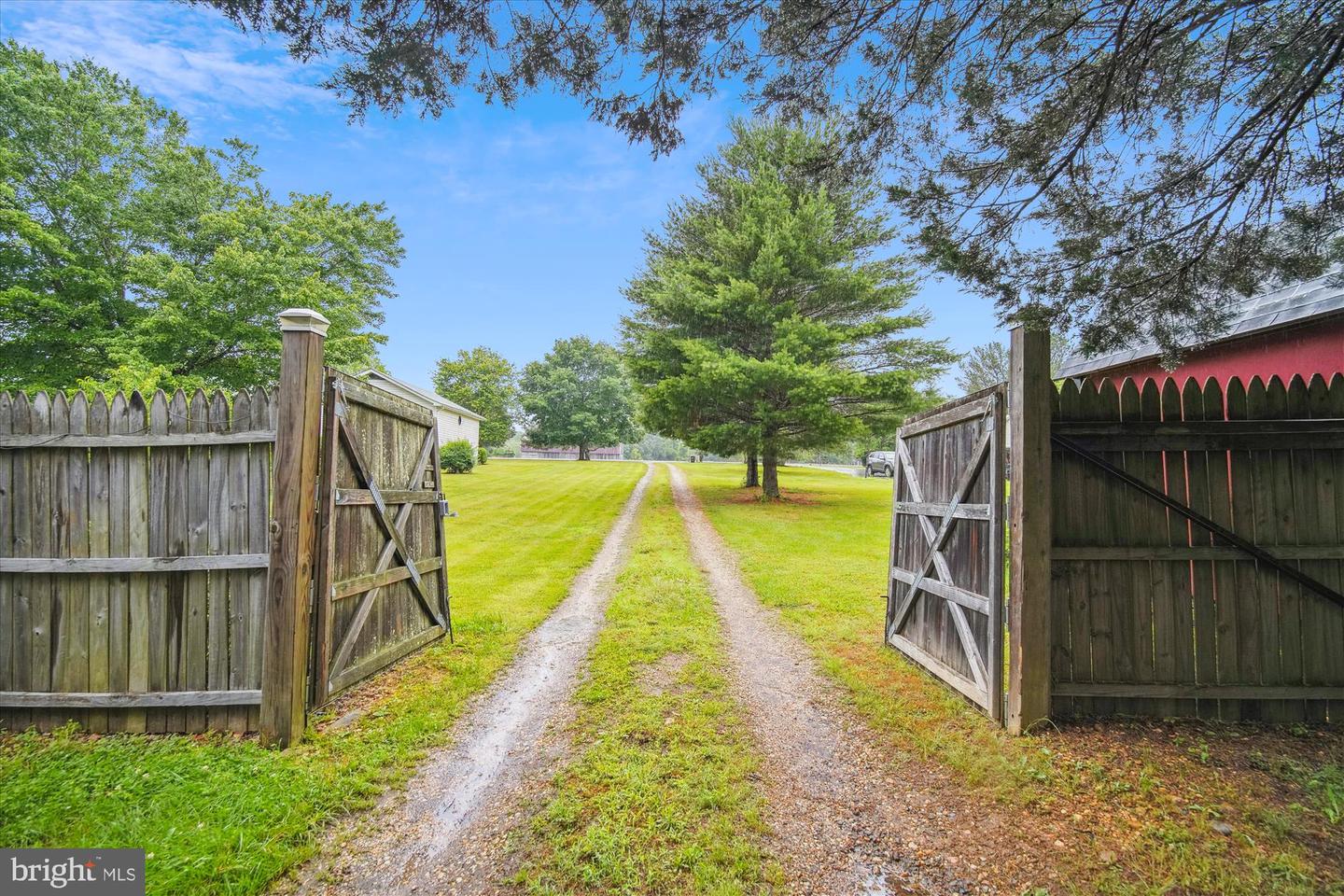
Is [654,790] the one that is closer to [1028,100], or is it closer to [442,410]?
[1028,100]

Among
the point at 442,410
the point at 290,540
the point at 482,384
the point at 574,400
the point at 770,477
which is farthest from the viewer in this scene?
the point at 574,400

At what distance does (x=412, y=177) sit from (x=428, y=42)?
6.23m

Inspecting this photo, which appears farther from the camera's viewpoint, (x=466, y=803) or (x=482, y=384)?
(x=482, y=384)

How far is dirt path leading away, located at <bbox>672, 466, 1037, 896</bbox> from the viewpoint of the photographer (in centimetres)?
210

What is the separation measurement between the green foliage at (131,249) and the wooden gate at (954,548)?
19.6m

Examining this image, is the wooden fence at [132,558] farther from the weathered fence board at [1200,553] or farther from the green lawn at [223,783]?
the weathered fence board at [1200,553]

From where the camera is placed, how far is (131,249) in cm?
1833

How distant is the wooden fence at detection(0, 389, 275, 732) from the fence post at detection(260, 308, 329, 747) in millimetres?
187

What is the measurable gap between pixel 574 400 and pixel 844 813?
43.9 m

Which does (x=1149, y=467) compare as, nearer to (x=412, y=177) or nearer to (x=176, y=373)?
(x=412, y=177)

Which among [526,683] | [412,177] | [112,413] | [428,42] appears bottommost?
[526,683]

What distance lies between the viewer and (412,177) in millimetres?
8391

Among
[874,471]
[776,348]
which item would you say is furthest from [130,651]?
[874,471]

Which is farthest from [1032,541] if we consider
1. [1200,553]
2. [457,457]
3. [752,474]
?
[457,457]
